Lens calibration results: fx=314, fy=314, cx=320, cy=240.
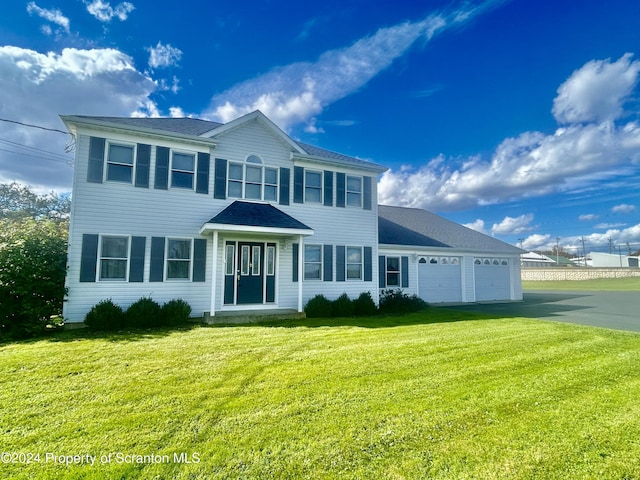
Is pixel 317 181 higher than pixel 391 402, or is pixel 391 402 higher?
pixel 317 181

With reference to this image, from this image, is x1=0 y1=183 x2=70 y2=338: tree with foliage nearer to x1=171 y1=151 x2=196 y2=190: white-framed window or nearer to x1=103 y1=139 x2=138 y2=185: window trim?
x1=103 y1=139 x2=138 y2=185: window trim

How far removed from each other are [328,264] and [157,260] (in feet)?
20.3

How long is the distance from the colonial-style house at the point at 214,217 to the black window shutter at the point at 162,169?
31mm

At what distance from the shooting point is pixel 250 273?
11742 millimetres

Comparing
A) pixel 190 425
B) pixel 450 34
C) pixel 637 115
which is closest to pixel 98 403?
pixel 190 425

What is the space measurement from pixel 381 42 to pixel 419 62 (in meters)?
3.09

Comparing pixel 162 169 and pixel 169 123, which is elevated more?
pixel 169 123

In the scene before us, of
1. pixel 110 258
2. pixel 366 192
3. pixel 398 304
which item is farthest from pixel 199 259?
pixel 398 304

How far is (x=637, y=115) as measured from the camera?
1830 centimetres

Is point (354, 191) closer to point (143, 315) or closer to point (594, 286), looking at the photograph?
point (143, 315)

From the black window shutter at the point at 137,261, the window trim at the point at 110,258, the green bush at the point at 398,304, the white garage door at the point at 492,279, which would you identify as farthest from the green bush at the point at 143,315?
the white garage door at the point at 492,279

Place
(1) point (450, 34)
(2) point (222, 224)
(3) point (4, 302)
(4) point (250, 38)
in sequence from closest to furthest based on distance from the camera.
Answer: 1. (3) point (4, 302)
2. (2) point (222, 224)
3. (4) point (250, 38)
4. (1) point (450, 34)

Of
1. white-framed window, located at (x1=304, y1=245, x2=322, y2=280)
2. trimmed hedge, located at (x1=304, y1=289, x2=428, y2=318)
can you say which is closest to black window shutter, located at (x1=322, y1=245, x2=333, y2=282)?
white-framed window, located at (x1=304, y1=245, x2=322, y2=280)

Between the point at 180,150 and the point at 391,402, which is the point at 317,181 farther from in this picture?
the point at 391,402
